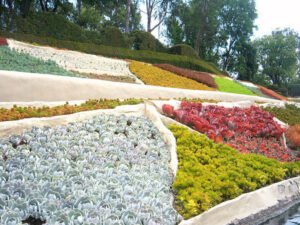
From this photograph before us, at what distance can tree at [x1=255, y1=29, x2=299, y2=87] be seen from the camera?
39594 millimetres

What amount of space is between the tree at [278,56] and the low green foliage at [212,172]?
132ft

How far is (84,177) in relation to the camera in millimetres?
2596

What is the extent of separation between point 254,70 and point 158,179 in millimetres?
35942

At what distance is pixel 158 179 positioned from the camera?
2.94 meters

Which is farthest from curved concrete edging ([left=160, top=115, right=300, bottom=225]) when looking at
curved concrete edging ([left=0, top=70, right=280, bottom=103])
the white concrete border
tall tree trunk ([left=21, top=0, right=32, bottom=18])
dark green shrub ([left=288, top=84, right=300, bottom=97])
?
dark green shrub ([left=288, top=84, right=300, bottom=97])

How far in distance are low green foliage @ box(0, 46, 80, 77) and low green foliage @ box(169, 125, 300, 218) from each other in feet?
17.2

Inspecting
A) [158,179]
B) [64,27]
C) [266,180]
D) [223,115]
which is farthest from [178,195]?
[64,27]

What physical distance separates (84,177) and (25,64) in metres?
6.93

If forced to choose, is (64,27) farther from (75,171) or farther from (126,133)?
(75,171)

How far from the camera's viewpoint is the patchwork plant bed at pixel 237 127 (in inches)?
196

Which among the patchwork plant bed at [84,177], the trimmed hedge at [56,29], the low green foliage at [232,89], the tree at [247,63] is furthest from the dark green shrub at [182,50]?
the patchwork plant bed at [84,177]

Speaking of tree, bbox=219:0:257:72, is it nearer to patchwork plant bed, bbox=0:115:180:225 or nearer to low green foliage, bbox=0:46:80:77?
low green foliage, bbox=0:46:80:77

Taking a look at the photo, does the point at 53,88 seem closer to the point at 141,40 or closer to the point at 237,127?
the point at 237,127

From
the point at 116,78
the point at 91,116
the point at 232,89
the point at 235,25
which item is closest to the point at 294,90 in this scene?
the point at 235,25
